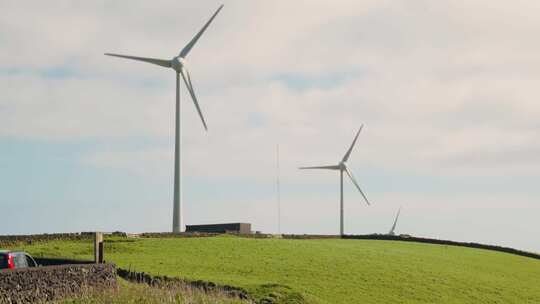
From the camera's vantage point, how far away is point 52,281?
28.2 metres

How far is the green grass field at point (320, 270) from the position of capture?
118 ft

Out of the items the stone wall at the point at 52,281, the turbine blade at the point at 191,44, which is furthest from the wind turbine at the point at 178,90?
the stone wall at the point at 52,281

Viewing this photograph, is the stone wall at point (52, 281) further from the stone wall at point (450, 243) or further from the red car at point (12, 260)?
the stone wall at point (450, 243)

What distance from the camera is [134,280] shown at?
113 ft

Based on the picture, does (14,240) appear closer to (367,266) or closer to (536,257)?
(367,266)

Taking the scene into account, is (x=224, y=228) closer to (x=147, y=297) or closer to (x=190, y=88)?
(x=190, y=88)

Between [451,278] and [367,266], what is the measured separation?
4864 millimetres

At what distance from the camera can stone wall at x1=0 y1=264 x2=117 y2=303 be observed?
26.6m

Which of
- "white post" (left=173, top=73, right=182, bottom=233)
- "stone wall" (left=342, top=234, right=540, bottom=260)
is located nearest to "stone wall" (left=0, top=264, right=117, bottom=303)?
"white post" (left=173, top=73, right=182, bottom=233)

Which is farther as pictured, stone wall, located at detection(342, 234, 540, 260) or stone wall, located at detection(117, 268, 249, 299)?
stone wall, located at detection(342, 234, 540, 260)

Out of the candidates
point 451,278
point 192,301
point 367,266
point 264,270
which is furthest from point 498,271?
point 192,301

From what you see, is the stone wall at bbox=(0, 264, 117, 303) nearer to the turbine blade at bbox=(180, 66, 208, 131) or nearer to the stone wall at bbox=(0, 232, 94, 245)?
the stone wall at bbox=(0, 232, 94, 245)

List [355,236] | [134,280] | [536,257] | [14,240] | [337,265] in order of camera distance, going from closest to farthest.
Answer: [134,280]
[337,265]
[14,240]
[536,257]
[355,236]

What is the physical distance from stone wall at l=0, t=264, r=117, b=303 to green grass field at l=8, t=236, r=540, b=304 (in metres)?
5.89
